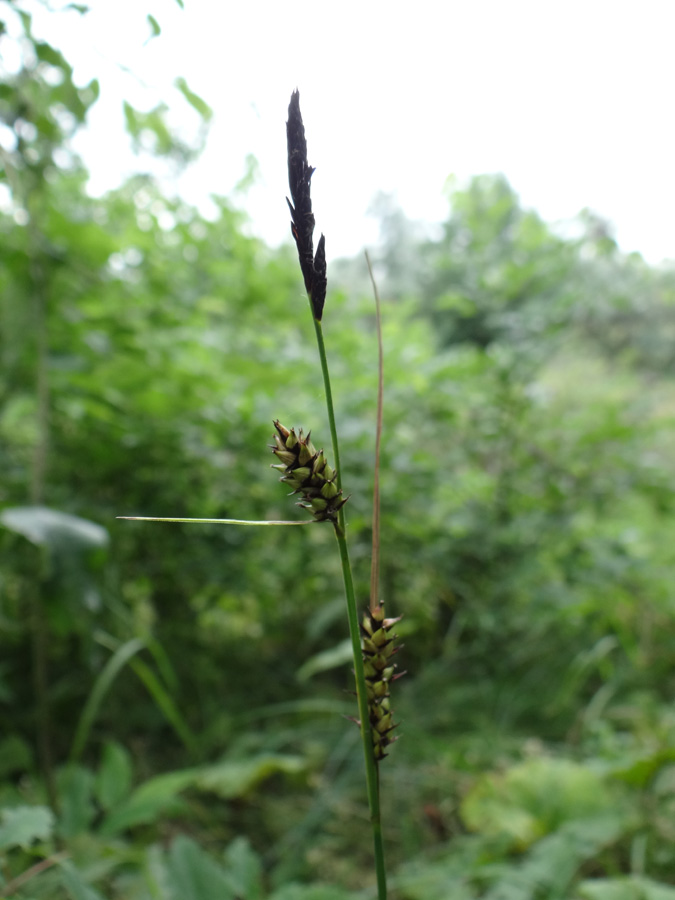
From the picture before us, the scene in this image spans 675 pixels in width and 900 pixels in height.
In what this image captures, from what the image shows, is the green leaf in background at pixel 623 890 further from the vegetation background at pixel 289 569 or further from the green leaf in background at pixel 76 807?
the green leaf in background at pixel 76 807

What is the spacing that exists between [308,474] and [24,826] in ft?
1.15

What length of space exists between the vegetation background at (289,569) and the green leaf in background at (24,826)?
0.33m

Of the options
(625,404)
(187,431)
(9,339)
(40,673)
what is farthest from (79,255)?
(625,404)

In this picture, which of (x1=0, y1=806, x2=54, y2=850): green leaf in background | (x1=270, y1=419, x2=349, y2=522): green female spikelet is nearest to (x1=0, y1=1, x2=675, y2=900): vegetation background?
(x1=0, y1=806, x2=54, y2=850): green leaf in background

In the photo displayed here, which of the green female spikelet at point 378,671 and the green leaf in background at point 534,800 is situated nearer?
the green female spikelet at point 378,671

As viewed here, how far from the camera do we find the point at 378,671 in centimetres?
28

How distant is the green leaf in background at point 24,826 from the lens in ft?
1.23

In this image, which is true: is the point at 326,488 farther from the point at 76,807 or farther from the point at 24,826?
the point at 76,807

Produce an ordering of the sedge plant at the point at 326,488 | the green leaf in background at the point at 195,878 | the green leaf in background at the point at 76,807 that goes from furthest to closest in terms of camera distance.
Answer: the green leaf in background at the point at 76,807 → the green leaf in background at the point at 195,878 → the sedge plant at the point at 326,488

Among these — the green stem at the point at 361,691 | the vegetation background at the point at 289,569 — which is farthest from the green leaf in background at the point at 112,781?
the green stem at the point at 361,691

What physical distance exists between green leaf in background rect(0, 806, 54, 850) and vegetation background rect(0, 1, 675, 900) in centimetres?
33

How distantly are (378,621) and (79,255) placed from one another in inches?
43.5

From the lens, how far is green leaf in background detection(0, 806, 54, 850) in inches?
14.7

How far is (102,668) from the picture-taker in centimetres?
138
